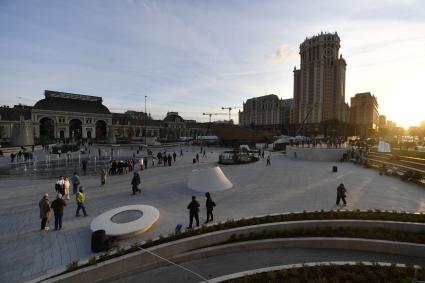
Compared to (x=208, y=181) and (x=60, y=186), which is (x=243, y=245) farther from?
(x=60, y=186)

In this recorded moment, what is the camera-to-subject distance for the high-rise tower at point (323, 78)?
108312 mm

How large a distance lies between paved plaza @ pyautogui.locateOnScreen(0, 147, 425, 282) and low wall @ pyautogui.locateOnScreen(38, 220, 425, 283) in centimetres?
130

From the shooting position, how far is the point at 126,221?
367 inches

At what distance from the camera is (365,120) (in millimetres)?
138250

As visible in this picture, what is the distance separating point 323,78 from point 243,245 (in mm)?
115850

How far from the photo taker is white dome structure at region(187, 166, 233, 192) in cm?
1534

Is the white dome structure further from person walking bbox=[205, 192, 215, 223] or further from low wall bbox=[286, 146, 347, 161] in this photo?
low wall bbox=[286, 146, 347, 161]

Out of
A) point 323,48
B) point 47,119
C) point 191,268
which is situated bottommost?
point 191,268

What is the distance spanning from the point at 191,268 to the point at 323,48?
4815 inches

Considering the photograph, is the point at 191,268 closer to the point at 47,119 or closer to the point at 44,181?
the point at 44,181

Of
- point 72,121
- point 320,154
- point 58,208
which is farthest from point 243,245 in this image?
point 72,121

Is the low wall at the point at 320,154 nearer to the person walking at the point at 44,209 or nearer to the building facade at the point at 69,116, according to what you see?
the person walking at the point at 44,209

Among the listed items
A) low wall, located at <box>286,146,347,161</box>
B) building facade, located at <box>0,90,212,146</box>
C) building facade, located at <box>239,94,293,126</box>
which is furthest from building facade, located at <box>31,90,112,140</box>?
building facade, located at <box>239,94,293,126</box>

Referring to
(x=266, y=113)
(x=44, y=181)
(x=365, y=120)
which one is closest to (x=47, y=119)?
(x=44, y=181)
